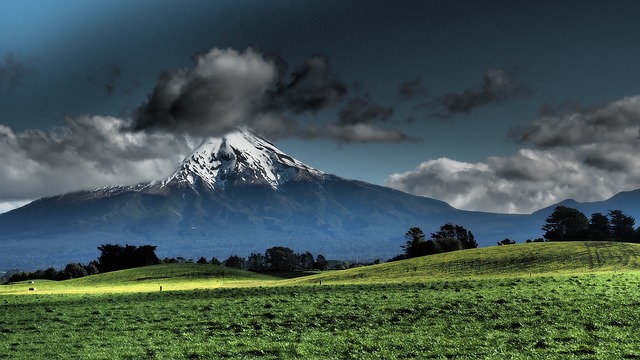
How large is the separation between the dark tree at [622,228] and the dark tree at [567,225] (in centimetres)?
807

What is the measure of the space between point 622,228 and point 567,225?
16.0m

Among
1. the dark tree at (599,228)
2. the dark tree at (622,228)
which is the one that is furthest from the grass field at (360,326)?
the dark tree at (622,228)

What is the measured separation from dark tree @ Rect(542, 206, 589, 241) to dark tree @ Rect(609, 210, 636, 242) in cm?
807

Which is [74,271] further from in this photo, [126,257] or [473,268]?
[473,268]

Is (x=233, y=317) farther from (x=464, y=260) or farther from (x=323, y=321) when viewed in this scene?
(x=464, y=260)

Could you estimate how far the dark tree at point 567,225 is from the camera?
186 meters

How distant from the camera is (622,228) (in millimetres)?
182125

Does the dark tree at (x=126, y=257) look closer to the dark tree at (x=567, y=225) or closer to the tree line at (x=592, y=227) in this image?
the dark tree at (x=567, y=225)

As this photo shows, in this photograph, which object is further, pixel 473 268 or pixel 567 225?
pixel 567 225

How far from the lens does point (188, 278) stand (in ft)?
376

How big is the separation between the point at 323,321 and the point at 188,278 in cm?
8492

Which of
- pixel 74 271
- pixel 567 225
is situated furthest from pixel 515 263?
A: pixel 74 271

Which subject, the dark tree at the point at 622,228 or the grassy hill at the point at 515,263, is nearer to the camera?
the grassy hill at the point at 515,263

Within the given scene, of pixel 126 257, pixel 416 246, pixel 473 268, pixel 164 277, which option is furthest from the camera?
pixel 126 257
